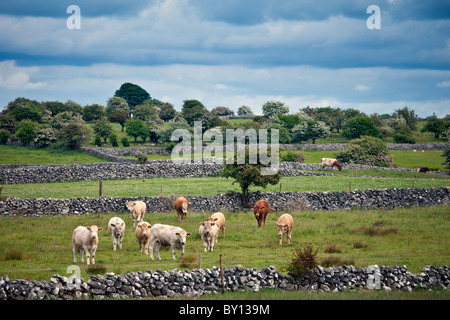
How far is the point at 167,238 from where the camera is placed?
62.7 ft

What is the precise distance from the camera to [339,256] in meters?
19.2

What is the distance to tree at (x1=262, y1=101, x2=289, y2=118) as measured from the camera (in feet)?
369

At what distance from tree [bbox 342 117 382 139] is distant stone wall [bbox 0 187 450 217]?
163 ft

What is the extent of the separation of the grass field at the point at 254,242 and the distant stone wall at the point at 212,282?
1.41m

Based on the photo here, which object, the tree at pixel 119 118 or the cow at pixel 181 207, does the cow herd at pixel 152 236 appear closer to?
the cow at pixel 181 207

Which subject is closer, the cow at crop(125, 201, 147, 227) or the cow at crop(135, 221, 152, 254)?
the cow at crop(135, 221, 152, 254)

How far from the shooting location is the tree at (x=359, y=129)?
274 ft

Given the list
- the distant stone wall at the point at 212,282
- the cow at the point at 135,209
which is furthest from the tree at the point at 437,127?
the distant stone wall at the point at 212,282

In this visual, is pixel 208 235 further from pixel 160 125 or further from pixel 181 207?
pixel 160 125

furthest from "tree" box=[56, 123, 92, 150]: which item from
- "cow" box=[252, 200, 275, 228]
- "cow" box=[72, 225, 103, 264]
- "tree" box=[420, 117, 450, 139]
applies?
"tree" box=[420, 117, 450, 139]

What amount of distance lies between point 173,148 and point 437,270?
55877 millimetres

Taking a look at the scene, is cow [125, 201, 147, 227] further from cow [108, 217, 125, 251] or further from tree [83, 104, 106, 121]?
tree [83, 104, 106, 121]
